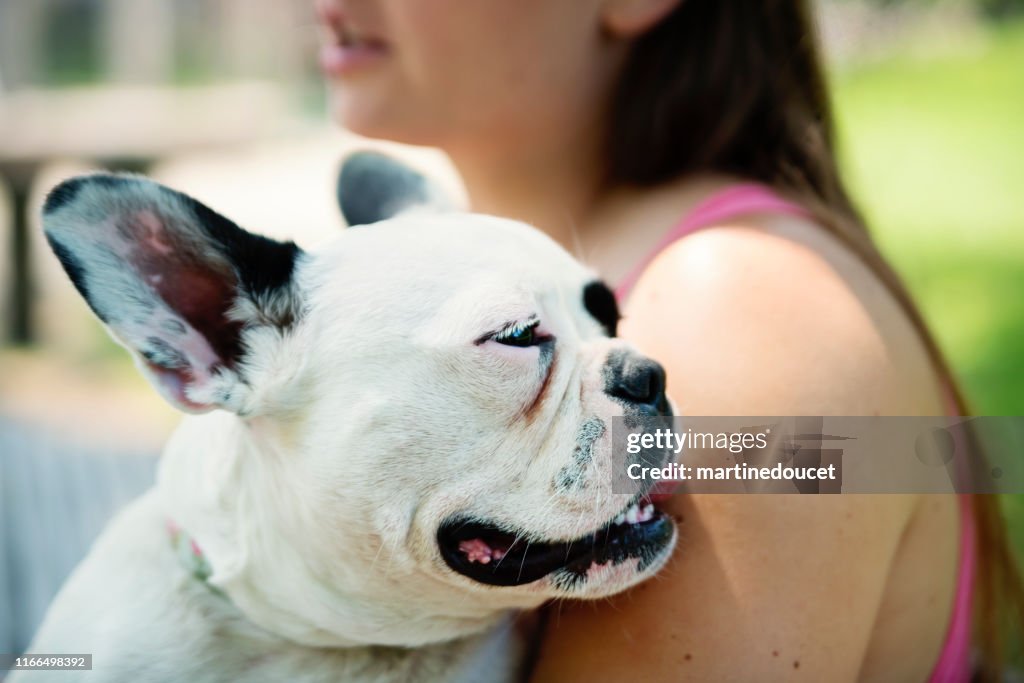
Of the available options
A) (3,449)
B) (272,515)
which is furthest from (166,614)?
(3,449)

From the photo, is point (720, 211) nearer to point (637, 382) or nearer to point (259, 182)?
point (637, 382)

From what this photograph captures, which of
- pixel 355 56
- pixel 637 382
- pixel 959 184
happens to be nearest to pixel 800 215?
pixel 637 382

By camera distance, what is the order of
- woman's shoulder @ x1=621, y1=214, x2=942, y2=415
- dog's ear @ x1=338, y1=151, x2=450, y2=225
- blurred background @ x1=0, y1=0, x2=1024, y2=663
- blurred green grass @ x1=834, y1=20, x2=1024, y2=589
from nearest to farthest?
woman's shoulder @ x1=621, y1=214, x2=942, y2=415 < dog's ear @ x1=338, y1=151, x2=450, y2=225 < blurred background @ x1=0, y1=0, x2=1024, y2=663 < blurred green grass @ x1=834, y1=20, x2=1024, y2=589

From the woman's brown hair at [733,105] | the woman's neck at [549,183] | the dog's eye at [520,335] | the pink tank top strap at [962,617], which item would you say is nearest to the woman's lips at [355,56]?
the woman's neck at [549,183]

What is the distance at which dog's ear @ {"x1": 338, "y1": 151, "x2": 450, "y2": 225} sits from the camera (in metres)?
1.75

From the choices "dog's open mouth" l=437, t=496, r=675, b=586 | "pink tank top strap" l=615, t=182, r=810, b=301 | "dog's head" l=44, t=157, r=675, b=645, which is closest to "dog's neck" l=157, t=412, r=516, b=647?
"dog's head" l=44, t=157, r=675, b=645

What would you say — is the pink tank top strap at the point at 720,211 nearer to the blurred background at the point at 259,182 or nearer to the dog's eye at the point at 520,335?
the dog's eye at the point at 520,335

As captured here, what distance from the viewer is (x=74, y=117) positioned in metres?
7.36

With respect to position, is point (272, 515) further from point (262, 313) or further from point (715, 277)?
point (715, 277)

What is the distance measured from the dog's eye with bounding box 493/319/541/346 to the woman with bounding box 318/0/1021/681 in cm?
27

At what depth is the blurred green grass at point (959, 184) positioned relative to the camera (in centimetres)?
431

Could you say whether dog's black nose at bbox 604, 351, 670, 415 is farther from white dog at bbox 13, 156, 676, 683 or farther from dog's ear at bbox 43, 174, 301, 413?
dog's ear at bbox 43, 174, 301, 413

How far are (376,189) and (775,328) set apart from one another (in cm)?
75

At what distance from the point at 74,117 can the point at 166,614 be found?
6.88m
